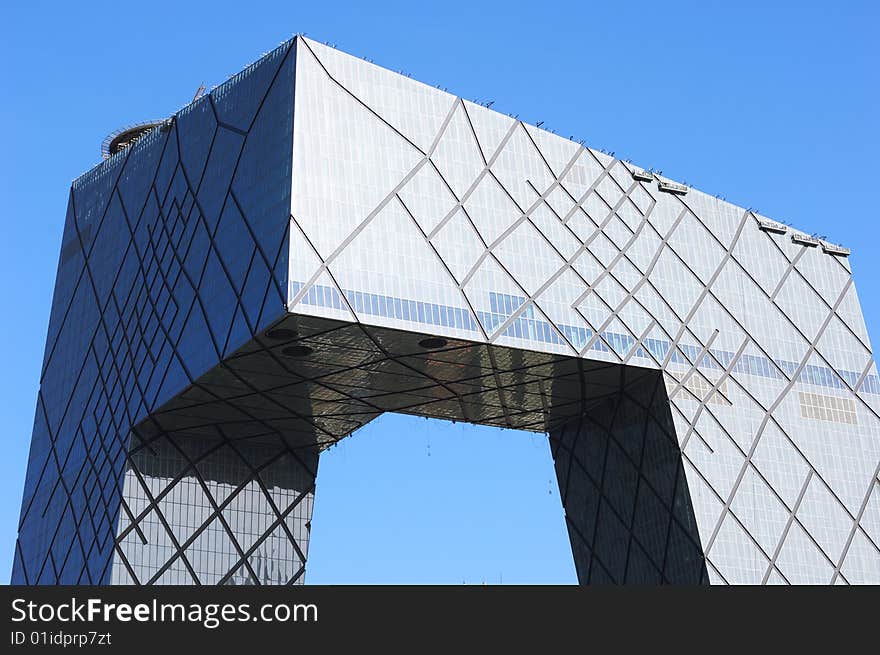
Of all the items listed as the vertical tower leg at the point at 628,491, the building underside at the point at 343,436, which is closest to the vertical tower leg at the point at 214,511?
the building underside at the point at 343,436

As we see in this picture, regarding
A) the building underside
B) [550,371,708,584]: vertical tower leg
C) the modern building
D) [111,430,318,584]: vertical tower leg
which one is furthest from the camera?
[111,430,318,584]: vertical tower leg

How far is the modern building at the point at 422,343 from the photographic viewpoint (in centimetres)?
5169

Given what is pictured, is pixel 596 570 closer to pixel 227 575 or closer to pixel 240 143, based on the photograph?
pixel 227 575

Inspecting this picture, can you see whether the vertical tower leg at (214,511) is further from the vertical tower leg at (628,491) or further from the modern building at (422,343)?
the vertical tower leg at (628,491)

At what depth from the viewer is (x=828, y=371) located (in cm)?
6212

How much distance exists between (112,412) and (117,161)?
12.8m

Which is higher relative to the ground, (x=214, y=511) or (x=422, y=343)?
(x=422, y=343)

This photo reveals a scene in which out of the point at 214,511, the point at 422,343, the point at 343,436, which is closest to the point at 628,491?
the point at 343,436

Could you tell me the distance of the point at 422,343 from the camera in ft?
170

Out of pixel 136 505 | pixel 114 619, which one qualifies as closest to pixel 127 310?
pixel 136 505

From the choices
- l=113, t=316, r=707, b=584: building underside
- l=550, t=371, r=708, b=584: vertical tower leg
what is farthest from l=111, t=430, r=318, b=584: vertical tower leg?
l=550, t=371, r=708, b=584: vertical tower leg

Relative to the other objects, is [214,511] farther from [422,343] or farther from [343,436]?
[422,343]

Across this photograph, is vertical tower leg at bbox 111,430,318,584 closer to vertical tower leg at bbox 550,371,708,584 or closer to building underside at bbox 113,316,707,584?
building underside at bbox 113,316,707,584

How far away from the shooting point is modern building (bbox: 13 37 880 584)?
51.7m
